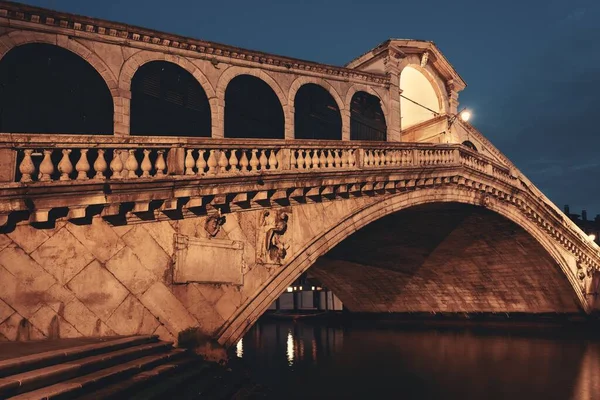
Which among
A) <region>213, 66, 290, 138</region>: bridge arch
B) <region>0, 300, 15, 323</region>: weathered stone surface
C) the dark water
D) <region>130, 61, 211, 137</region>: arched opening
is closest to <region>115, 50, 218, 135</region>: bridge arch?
<region>130, 61, 211, 137</region>: arched opening

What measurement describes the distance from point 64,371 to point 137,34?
9.87 metres

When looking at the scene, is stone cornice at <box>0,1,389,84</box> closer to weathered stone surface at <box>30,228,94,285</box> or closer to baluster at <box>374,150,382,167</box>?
baluster at <box>374,150,382,167</box>

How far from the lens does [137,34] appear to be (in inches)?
513

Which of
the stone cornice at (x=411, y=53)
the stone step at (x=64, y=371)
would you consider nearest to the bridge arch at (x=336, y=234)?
the stone step at (x=64, y=371)

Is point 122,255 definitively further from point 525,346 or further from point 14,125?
point 525,346

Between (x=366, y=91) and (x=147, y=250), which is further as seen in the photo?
(x=366, y=91)

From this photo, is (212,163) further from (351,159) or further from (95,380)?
(95,380)

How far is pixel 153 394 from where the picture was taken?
654 centimetres

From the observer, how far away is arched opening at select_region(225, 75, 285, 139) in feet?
49.5

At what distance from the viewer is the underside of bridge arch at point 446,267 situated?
65.8ft

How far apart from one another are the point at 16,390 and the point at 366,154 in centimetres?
988

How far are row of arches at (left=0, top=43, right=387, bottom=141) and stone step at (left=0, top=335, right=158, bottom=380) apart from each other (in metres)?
6.49

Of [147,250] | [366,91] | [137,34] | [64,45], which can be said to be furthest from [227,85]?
[147,250]

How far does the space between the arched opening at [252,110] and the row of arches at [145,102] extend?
3 cm
